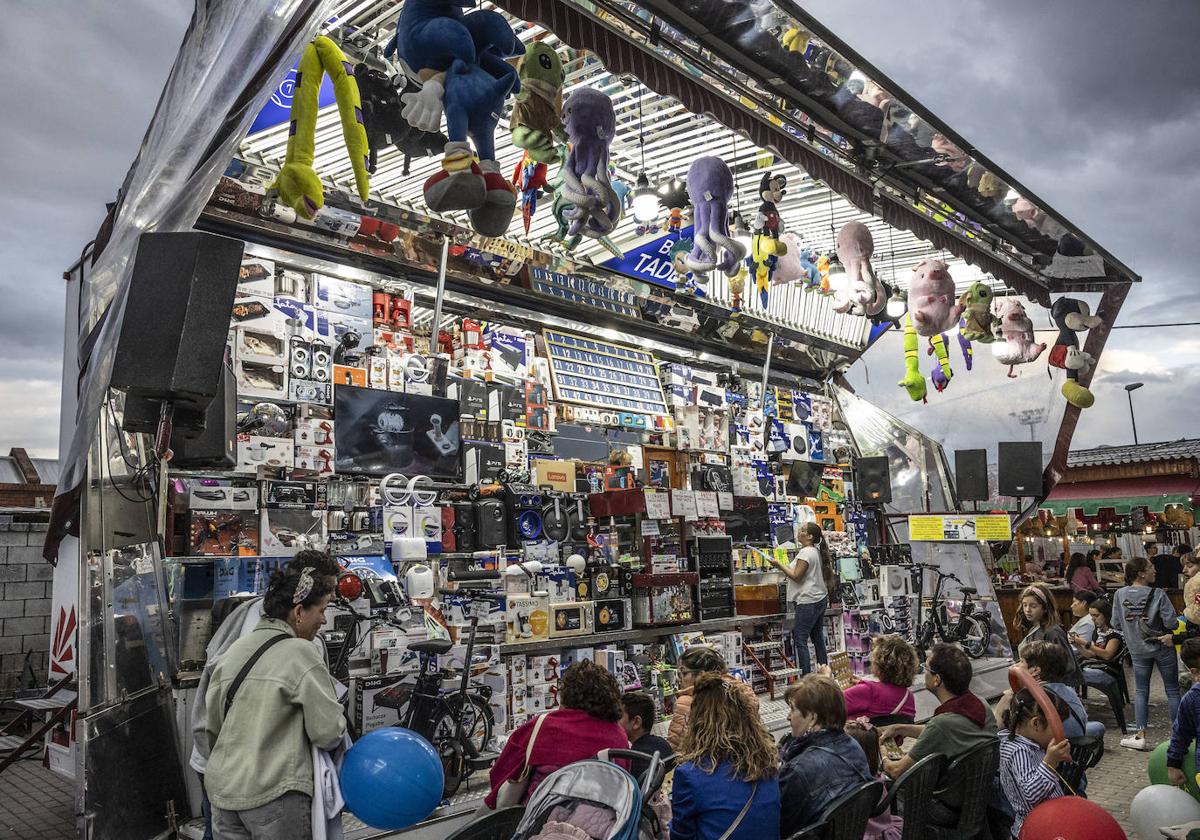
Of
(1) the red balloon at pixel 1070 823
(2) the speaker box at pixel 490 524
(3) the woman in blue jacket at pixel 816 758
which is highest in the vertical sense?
(2) the speaker box at pixel 490 524

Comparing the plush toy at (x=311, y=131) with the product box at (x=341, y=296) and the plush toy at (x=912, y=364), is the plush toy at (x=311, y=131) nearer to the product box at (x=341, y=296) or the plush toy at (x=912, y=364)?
the product box at (x=341, y=296)

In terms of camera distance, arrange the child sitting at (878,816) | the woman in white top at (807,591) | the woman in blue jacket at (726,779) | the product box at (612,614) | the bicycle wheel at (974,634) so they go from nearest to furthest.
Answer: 1. the woman in blue jacket at (726,779)
2. the child sitting at (878,816)
3. the product box at (612,614)
4. the woman in white top at (807,591)
5. the bicycle wheel at (974,634)

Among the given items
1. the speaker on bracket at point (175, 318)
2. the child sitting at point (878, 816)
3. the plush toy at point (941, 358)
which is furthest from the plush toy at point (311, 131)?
the plush toy at point (941, 358)

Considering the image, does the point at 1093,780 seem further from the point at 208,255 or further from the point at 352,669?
the point at 208,255

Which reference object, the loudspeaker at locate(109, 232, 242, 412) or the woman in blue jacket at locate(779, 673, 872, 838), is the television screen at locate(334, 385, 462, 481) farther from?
the woman in blue jacket at locate(779, 673, 872, 838)

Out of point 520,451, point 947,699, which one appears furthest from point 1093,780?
point 520,451

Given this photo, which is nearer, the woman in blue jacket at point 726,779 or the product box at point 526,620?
the woman in blue jacket at point 726,779

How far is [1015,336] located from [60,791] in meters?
9.67

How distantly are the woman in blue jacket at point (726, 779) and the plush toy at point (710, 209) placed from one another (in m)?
3.63

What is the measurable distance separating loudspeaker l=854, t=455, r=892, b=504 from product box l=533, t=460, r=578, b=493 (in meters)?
5.29

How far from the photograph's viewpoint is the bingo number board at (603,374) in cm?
828

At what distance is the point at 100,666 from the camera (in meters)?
4.11

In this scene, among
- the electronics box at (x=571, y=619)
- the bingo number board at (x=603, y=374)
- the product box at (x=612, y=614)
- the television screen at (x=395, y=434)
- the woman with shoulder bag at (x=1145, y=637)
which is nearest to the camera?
the television screen at (x=395, y=434)

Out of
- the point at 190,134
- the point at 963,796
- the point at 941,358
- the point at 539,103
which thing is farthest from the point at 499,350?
A: the point at 963,796
